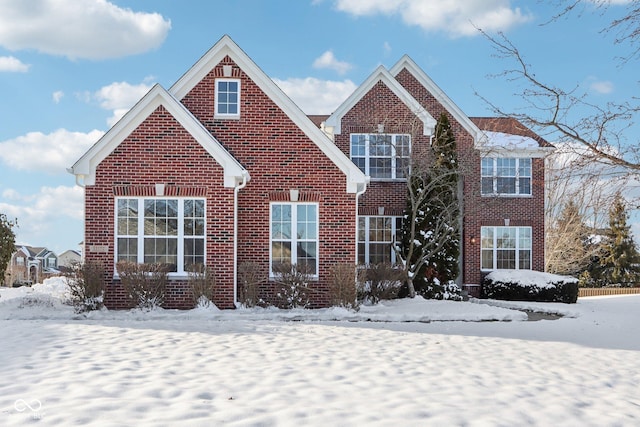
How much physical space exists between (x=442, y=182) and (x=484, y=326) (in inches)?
290

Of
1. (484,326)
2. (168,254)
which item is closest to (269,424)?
(484,326)

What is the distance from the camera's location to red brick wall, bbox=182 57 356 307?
52.8 ft

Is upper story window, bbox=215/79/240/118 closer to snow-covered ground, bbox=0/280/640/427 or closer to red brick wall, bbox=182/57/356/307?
red brick wall, bbox=182/57/356/307

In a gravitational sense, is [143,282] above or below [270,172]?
below

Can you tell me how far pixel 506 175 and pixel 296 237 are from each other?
36.3ft

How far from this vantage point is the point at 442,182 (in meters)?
20.1

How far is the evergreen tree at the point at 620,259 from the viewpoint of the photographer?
44094mm

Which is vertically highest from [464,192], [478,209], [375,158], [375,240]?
[375,158]

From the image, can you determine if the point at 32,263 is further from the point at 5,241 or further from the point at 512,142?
the point at 512,142

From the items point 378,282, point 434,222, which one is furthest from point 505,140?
point 378,282

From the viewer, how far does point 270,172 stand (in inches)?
646

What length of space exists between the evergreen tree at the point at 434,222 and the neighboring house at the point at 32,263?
65766mm

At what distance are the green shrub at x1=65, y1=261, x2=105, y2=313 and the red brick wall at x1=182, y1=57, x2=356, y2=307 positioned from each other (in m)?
3.57

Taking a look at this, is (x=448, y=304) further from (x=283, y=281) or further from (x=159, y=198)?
(x=159, y=198)
